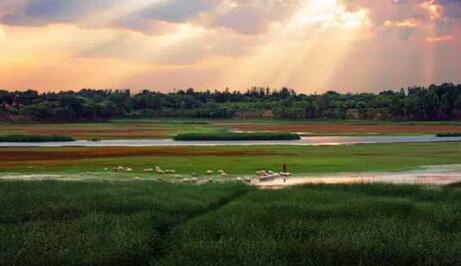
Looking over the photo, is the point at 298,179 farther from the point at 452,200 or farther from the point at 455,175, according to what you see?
the point at 452,200

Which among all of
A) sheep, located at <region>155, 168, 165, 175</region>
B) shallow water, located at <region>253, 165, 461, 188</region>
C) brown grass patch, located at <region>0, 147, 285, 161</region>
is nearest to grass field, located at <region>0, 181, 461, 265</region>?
shallow water, located at <region>253, 165, 461, 188</region>

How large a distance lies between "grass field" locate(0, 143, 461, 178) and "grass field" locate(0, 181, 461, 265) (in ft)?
43.4

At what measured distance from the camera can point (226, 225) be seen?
72.2ft

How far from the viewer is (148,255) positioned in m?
19.4

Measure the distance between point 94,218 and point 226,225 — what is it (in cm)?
494

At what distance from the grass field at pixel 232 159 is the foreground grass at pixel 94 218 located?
11467mm

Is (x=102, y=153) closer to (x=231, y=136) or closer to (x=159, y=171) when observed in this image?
(x=159, y=171)

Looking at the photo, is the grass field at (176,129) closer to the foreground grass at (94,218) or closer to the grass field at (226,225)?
the foreground grass at (94,218)

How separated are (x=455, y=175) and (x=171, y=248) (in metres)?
26.2

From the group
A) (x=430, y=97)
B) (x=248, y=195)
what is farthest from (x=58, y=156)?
(x=430, y=97)

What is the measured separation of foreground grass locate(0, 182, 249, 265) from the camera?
62.3ft

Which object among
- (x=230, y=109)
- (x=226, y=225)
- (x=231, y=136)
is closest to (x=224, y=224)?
(x=226, y=225)

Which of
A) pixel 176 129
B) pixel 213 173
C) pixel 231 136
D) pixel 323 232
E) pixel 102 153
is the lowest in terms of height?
pixel 176 129

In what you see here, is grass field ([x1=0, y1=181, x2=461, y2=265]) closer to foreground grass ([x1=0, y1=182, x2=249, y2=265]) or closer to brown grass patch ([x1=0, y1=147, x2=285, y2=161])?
foreground grass ([x1=0, y1=182, x2=249, y2=265])
